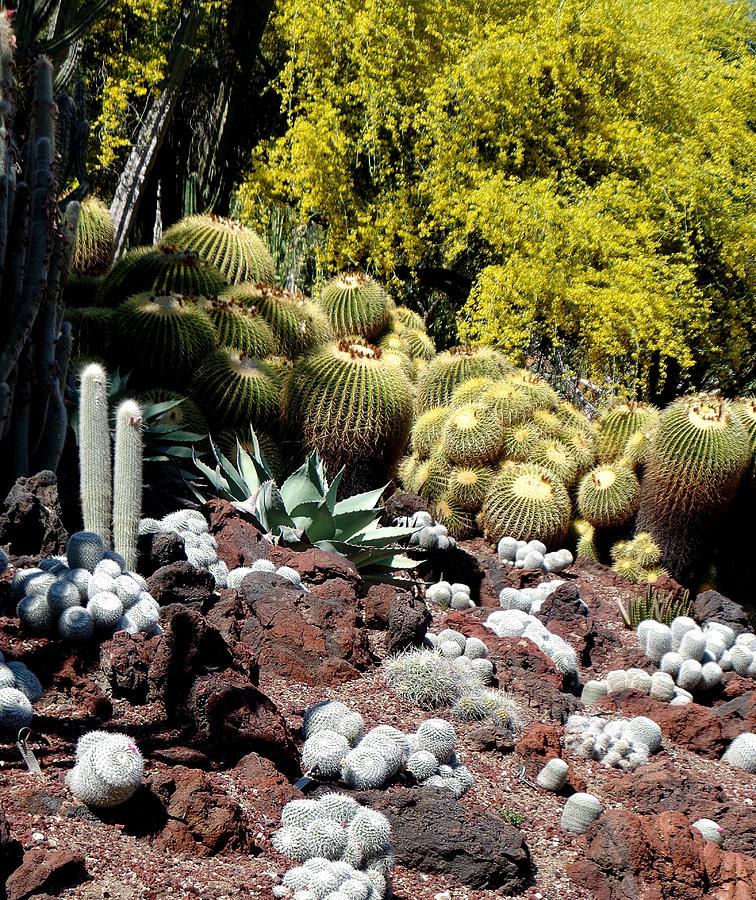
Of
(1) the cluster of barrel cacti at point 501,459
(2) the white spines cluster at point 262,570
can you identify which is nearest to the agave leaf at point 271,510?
(2) the white spines cluster at point 262,570

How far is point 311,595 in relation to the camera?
5258mm

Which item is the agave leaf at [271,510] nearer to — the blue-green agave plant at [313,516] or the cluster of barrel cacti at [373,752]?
the blue-green agave plant at [313,516]

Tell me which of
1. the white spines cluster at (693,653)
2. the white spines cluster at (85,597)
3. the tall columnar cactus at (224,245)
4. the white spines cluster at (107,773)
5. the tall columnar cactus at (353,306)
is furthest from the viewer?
the tall columnar cactus at (353,306)

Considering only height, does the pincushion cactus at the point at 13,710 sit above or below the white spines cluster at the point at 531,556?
above

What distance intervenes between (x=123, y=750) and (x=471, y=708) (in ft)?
6.83

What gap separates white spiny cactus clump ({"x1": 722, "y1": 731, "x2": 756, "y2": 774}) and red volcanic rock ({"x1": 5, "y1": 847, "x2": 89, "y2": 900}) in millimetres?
3599

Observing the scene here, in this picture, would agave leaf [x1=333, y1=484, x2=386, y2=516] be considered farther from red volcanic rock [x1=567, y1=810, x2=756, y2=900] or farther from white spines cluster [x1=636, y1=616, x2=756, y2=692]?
red volcanic rock [x1=567, y1=810, x2=756, y2=900]

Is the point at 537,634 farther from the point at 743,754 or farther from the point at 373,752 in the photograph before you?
the point at 373,752

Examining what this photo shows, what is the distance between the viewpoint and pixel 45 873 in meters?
2.65

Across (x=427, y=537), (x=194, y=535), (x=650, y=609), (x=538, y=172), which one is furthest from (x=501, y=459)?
(x=538, y=172)

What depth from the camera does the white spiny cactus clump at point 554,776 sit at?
14.5ft

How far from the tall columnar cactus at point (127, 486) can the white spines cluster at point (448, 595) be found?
2.29m

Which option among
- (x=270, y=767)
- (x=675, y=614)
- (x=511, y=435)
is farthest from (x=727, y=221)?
(x=270, y=767)

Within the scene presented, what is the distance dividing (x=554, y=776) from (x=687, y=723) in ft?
4.63
